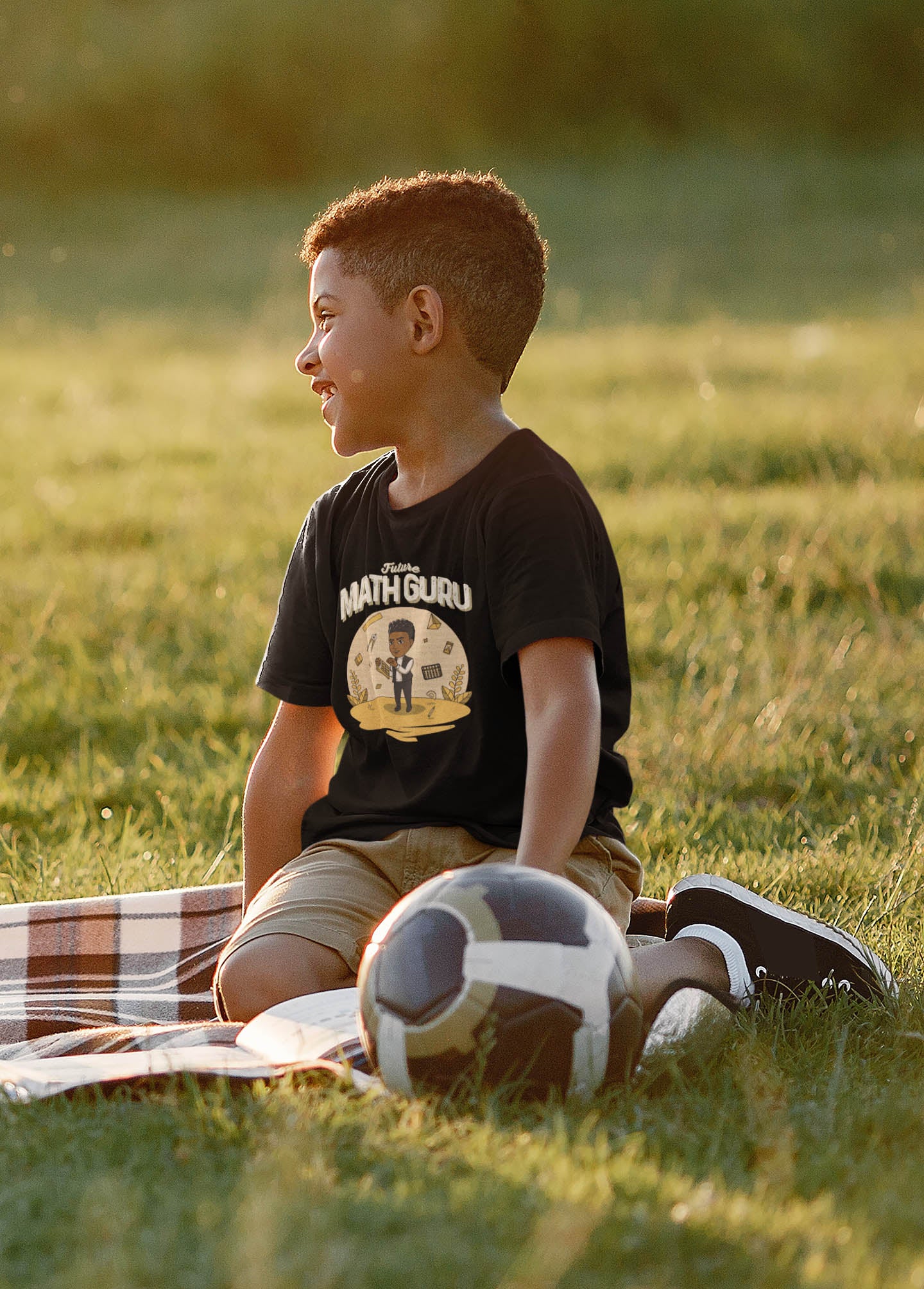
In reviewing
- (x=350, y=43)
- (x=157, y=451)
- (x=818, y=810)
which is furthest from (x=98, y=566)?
(x=350, y=43)

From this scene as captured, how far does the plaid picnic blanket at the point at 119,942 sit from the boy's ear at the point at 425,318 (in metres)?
1.39

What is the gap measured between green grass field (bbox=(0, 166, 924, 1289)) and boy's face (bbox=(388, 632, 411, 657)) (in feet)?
3.21

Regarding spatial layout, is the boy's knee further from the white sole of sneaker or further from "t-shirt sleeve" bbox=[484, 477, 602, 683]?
the white sole of sneaker

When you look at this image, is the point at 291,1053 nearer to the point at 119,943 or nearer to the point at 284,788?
the point at 284,788

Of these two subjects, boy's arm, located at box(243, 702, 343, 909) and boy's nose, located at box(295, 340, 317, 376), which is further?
boy's arm, located at box(243, 702, 343, 909)

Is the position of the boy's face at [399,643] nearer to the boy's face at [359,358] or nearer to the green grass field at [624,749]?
the boy's face at [359,358]

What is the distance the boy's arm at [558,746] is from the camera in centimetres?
271

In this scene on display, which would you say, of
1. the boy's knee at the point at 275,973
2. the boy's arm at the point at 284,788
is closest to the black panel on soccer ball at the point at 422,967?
the boy's knee at the point at 275,973

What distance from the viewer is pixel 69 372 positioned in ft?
41.5

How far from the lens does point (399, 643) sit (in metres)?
3.07

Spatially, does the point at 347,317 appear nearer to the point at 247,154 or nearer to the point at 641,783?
the point at 641,783

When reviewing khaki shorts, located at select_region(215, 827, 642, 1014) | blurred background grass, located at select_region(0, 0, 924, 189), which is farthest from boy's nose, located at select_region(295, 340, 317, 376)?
blurred background grass, located at select_region(0, 0, 924, 189)

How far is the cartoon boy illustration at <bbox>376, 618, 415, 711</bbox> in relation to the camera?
3061 mm

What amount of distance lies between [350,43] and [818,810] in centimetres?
2426
